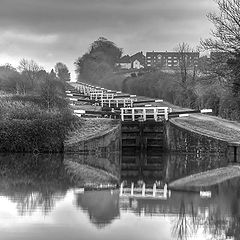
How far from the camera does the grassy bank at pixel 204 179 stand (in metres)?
16.5

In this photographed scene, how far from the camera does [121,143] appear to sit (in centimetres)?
3072

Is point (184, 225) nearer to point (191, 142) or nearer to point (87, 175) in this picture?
point (87, 175)

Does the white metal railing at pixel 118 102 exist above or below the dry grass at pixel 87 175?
above

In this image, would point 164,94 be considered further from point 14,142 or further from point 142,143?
point 14,142

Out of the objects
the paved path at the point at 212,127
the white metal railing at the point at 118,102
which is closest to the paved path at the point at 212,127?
the paved path at the point at 212,127

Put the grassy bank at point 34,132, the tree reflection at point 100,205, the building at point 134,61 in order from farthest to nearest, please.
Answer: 1. the building at point 134,61
2. the grassy bank at point 34,132
3. the tree reflection at point 100,205

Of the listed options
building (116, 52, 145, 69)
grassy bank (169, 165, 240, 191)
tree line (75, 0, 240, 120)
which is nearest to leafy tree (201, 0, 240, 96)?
tree line (75, 0, 240, 120)

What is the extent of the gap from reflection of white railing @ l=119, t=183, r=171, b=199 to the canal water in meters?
0.25

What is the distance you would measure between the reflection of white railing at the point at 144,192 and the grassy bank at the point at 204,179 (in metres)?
0.64

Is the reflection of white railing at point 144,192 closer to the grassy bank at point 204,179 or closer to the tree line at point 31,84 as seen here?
the grassy bank at point 204,179

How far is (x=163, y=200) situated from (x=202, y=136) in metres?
16.4

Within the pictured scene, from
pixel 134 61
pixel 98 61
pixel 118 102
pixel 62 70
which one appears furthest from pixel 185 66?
pixel 134 61

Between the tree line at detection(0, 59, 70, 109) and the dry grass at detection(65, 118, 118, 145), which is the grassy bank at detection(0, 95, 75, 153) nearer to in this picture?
the dry grass at detection(65, 118, 118, 145)

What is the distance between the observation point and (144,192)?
15234 mm
